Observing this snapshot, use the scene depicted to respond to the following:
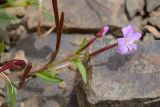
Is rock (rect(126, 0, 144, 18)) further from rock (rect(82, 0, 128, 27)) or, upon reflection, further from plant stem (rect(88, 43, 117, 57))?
plant stem (rect(88, 43, 117, 57))

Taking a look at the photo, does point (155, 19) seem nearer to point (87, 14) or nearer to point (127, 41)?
point (87, 14)

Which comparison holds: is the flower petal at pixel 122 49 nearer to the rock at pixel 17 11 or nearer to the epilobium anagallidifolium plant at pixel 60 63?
the epilobium anagallidifolium plant at pixel 60 63

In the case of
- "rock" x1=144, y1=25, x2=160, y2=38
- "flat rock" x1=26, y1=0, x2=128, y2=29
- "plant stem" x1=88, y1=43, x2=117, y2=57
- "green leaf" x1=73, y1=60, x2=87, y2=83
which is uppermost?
"plant stem" x1=88, y1=43, x2=117, y2=57

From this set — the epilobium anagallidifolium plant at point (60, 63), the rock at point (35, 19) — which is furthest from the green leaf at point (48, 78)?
the rock at point (35, 19)

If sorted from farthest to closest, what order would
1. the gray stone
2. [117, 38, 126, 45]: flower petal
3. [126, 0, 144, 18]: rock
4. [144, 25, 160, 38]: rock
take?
[126, 0, 144, 18]: rock
[144, 25, 160, 38]: rock
the gray stone
[117, 38, 126, 45]: flower petal

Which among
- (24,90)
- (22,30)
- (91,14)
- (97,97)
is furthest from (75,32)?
(97,97)

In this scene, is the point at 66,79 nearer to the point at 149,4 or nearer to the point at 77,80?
the point at 77,80

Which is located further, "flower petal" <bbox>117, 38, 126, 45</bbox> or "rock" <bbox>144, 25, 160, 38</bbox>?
"rock" <bbox>144, 25, 160, 38</bbox>

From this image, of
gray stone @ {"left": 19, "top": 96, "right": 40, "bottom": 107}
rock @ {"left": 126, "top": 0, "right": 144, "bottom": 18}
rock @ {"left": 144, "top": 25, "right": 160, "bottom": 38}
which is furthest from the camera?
rock @ {"left": 126, "top": 0, "right": 144, "bottom": 18}

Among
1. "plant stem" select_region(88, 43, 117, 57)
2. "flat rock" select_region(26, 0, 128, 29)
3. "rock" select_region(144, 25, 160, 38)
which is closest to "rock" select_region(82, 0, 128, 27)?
"flat rock" select_region(26, 0, 128, 29)
